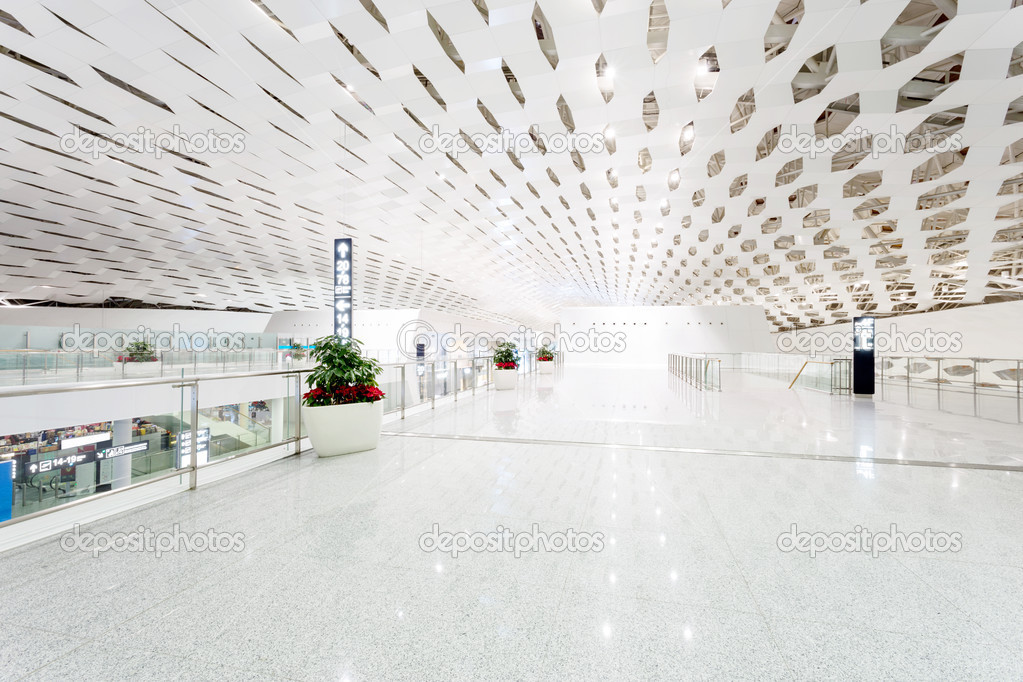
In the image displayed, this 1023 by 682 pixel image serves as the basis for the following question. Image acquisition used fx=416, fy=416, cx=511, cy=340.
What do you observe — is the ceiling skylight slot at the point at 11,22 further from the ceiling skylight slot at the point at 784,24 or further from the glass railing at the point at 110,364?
the ceiling skylight slot at the point at 784,24

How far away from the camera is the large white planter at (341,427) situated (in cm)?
450

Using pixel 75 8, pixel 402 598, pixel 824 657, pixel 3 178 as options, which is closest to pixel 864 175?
pixel 824 657

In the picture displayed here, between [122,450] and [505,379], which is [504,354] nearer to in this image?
[505,379]

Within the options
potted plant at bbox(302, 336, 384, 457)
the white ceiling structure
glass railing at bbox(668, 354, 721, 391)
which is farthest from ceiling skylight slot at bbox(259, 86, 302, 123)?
glass railing at bbox(668, 354, 721, 391)

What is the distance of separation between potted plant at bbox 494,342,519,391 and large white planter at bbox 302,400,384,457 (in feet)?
24.6

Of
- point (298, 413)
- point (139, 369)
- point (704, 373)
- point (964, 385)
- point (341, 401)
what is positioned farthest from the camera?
point (139, 369)

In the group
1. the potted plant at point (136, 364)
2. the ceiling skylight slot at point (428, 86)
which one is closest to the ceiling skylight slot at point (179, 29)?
the ceiling skylight slot at point (428, 86)

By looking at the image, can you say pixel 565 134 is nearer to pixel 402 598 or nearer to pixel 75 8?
pixel 75 8

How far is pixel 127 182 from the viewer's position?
12789 mm

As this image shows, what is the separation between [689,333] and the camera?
26781mm

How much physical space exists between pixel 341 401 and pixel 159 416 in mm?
16792

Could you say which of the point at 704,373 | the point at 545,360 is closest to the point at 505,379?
the point at 704,373

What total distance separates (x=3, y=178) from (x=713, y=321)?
31640 mm

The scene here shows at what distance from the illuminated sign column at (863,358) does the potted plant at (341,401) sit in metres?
11.3
